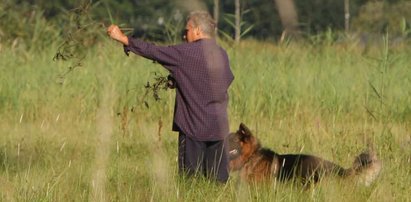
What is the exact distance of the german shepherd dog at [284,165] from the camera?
5789 mm

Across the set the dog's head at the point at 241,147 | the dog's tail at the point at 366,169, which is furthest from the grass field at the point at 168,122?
the dog's head at the point at 241,147

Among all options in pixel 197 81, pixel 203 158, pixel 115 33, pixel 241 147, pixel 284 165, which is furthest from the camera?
pixel 241 147

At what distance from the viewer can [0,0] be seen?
58.4 ft

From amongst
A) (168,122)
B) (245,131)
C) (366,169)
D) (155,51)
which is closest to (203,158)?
(155,51)

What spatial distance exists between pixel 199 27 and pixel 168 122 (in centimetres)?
428

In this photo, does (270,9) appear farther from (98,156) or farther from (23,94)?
(23,94)

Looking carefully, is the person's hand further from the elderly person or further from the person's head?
the person's head

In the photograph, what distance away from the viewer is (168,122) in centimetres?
984

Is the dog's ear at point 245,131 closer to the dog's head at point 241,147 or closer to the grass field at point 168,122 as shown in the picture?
the dog's head at point 241,147

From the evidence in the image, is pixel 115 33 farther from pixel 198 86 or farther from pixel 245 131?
pixel 245 131

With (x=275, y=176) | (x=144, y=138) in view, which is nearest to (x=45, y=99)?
(x=144, y=138)

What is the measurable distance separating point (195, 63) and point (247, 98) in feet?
16.5

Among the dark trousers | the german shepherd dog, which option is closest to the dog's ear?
the german shepherd dog

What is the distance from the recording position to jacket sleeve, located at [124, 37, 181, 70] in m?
5.52
